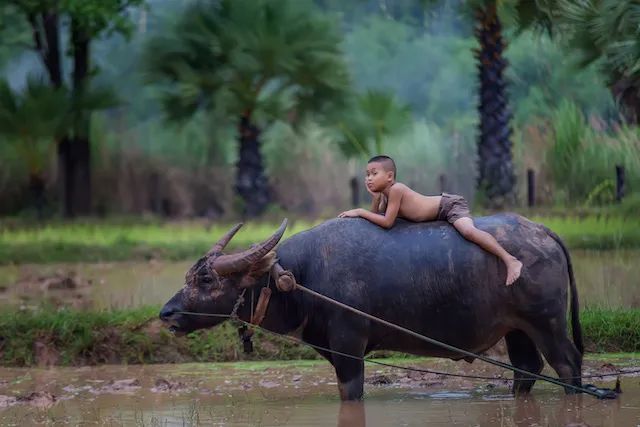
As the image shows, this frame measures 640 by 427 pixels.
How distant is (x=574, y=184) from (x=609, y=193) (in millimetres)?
1809

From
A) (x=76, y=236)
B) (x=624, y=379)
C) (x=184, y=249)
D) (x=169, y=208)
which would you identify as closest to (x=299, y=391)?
(x=624, y=379)

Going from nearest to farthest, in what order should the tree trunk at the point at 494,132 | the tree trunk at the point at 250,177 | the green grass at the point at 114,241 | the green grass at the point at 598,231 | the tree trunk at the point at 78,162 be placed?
the green grass at the point at 598,231 → the green grass at the point at 114,241 → the tree trunk at the point at 494,132 → the tree trunk at the point at 250,177 → the tree trunk at the point at 78,162

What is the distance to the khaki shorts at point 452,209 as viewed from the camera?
349 inches

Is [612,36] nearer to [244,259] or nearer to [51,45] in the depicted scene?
[244,259]

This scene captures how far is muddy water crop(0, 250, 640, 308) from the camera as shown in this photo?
526 inches

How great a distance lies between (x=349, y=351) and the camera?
8.74 metres

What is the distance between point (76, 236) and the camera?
2319cm

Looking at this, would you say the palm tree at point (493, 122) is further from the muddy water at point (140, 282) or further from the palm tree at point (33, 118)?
the palm tree at point (33, 118)

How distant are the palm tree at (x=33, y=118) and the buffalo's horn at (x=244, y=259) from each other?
1789 centimetres

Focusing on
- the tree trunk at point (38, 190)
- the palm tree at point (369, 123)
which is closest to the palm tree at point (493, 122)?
the palm tree at point (369, 123)

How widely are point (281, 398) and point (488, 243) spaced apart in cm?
178

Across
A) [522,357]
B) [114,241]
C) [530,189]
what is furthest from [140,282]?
[530,189]

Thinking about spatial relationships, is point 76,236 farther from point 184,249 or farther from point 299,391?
point 299,391

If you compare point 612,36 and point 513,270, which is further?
point 612,36
